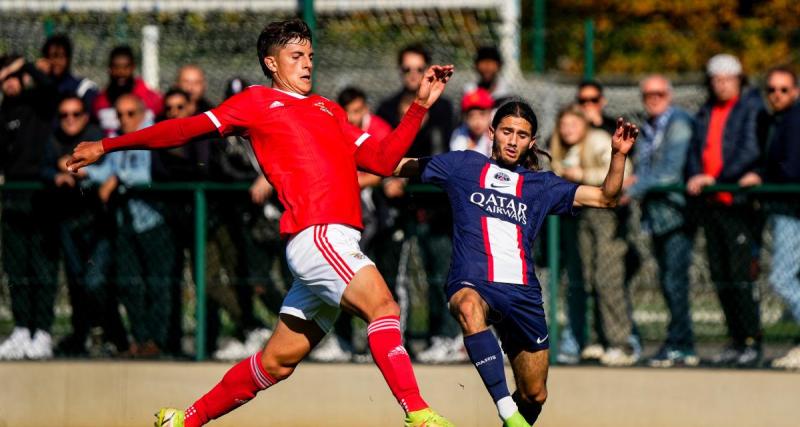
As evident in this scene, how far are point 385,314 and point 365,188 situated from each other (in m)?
3.50

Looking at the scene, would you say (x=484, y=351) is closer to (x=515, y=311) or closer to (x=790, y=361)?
(x=515, y=311)

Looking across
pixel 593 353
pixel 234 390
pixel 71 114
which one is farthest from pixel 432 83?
pixel 71 114

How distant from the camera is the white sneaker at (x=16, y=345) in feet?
34.6

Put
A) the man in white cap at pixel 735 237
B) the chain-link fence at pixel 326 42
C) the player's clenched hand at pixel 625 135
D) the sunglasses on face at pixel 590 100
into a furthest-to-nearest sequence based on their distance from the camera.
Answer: the chain-link fence at pixel 326 42 → the sunglasses on face at pixel 590 100 → the man in white cap at pixel 735 237 → the player's clenched hand at pixel 625 135

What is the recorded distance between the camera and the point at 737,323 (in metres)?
9.96

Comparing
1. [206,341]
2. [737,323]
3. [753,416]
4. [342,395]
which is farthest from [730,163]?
[206,341]

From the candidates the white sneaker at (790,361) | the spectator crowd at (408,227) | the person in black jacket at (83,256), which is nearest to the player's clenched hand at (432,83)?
the spectator crowd at (408,227)

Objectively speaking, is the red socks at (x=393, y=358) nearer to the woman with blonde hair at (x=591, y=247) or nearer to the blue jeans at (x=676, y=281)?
the woman with blonde hair at (x=591, y=247)

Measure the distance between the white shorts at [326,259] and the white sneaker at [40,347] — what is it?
12.9 feet

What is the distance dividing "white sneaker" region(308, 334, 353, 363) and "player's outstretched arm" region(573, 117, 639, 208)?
10.0ft

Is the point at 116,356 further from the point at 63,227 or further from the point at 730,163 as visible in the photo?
the point at 730,163

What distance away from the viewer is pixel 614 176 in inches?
296

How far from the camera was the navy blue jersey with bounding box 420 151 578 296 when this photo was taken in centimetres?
762

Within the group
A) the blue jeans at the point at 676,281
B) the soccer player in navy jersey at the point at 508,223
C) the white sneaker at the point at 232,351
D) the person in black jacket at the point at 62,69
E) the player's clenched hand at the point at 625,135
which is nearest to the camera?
the player's clenched hand at the point at 625,135
